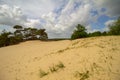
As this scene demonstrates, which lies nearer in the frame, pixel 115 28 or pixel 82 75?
pixel 82 75

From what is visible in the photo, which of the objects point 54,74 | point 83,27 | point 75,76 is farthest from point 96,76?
point 83,27

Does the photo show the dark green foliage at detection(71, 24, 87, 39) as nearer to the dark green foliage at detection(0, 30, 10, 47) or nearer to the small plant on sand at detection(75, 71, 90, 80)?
the dark green foliage at detection(0, 30, 10, 47)

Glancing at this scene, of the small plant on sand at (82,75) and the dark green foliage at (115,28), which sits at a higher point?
the dark green foliage at (115,28)

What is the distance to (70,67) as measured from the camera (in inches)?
270

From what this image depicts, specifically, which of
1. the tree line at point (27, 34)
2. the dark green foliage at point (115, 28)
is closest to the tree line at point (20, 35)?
the tree line at point (27, 34)

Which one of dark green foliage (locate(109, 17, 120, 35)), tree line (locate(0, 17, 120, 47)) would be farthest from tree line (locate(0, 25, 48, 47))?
dark green foliage (locate(109, 17, 120, 35))

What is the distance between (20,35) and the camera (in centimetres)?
2577

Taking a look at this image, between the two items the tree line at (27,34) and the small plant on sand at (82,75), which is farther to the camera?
the tree line at (27,34)

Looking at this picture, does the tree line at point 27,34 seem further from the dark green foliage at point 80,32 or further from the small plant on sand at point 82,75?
the small plant on sand at point 82,75

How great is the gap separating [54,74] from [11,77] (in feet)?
8.81

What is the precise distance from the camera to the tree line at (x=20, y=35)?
2495 centimetres

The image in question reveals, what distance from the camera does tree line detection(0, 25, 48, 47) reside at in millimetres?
24950

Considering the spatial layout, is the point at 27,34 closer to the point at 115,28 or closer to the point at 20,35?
the point at 20,35

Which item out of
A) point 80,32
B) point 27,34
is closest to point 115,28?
point 80,32
